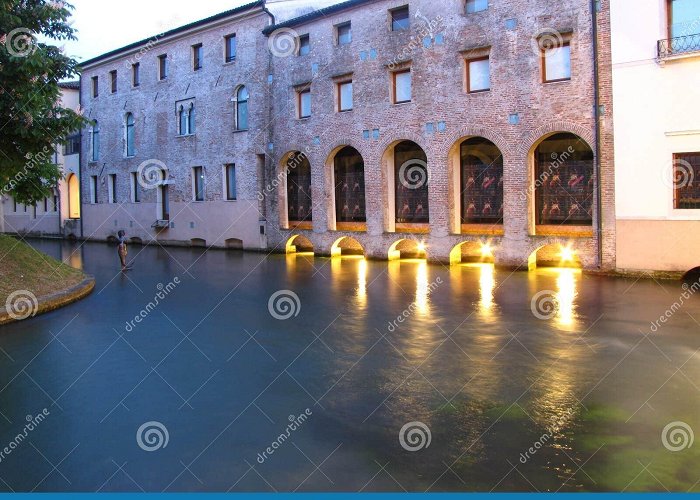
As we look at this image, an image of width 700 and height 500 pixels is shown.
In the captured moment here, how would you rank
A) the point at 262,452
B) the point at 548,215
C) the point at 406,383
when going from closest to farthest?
the point at 262,452 < the point at 406,383 < the point at 548,215

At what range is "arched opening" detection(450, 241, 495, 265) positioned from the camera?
71.9 ft

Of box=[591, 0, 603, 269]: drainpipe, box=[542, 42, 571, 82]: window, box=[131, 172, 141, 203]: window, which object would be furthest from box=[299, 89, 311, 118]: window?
box=[131, 172, 141, 203]: window

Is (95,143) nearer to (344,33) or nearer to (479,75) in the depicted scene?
(344,33)

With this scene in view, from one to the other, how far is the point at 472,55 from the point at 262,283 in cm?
1074

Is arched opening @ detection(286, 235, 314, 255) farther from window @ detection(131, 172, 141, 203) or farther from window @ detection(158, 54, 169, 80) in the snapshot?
window @ detection(158, 54, 169, 80)

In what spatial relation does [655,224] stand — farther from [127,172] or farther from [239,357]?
[127,172]

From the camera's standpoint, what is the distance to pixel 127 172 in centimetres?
3741

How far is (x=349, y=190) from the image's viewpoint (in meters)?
25.8

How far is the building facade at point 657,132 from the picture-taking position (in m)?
16.2

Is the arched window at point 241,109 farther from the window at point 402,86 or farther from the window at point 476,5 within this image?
the window at point 476,5

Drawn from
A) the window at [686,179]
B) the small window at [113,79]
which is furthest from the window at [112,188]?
the window at [686,179]

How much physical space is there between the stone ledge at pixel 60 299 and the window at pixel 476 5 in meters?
15.3

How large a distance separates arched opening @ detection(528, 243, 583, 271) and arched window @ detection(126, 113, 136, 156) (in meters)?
26.1

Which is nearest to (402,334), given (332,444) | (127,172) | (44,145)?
(332,444)
